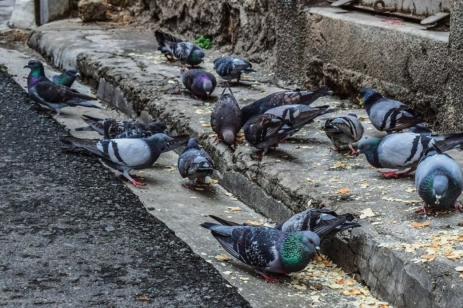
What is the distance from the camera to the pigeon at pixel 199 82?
749 cm

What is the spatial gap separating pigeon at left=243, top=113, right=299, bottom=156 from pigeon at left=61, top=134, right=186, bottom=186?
625 mm

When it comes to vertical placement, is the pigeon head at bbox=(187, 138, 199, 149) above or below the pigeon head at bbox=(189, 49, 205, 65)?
below

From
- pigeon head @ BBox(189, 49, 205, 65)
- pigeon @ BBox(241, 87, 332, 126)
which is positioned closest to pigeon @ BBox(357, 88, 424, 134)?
pigeon @ BBox(241, 87, 332, 126)

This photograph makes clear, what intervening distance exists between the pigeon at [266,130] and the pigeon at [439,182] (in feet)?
4.45

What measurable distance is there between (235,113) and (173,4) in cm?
473

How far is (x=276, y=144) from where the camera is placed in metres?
6.09

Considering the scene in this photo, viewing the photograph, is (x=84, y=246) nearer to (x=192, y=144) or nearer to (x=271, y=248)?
(x=271, y=248)

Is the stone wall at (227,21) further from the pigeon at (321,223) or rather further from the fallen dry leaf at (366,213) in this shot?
the pigeon at (321,223)

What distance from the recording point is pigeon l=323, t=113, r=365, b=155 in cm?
593

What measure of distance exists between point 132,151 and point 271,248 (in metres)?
1.94

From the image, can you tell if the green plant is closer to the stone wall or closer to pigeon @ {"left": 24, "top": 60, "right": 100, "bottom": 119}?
the stone wall

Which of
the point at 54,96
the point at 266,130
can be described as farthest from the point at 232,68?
the point at 266,130

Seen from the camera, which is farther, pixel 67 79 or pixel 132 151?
pixel 67 79

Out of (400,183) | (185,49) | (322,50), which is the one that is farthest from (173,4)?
(400,183)
